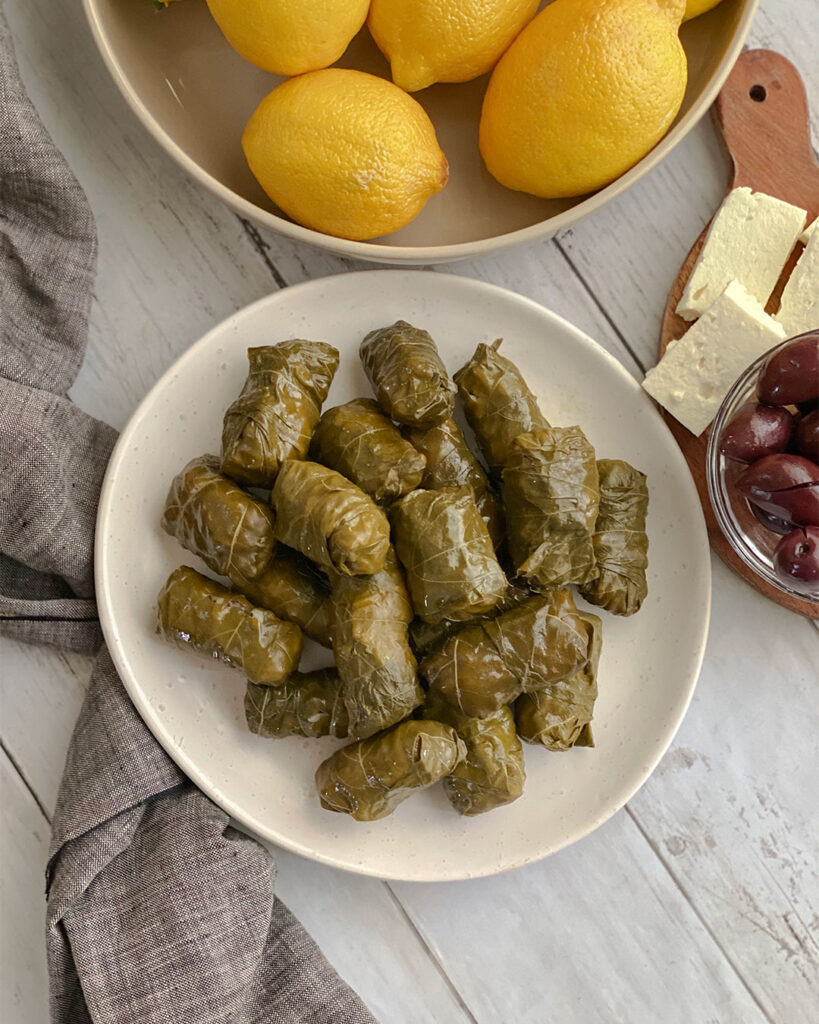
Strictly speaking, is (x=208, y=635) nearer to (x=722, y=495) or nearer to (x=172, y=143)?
(x=172, y=143)

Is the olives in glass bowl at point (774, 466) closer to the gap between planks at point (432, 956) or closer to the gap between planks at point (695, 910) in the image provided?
the gap between planks at point (695, 910)

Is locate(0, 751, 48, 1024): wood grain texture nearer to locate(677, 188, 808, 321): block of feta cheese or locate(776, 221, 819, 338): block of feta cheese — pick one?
locate(677, 188, 808, 321): block of feta cheese

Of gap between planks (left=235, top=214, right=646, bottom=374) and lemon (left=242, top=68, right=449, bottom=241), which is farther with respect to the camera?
gap between planks (left=235, top=214, right=646, bottom=374)

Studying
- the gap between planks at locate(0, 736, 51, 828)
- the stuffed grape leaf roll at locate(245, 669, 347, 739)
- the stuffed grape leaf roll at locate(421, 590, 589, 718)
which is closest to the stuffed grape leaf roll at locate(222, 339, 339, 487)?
the stuffed grape leaf roll at locate(245, 669, 347, 739)

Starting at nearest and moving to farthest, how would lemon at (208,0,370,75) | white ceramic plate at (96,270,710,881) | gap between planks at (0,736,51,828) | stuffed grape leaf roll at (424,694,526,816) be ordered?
1. lemon at (208,0,370,75)
2. stuffed grape leaf roll at (424,694,526,816)
3. white ceramic plate at (96,270,710,881)
4. gap between planks at (0,736,51,828)

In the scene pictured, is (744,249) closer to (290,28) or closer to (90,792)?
(290,28)

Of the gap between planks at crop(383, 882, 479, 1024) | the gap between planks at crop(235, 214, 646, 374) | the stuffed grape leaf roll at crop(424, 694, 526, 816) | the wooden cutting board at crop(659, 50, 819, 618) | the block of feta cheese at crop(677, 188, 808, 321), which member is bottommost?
the gap between planks at crop(383, 882, 479, 1024)

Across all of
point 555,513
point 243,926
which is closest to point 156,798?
point 243,926

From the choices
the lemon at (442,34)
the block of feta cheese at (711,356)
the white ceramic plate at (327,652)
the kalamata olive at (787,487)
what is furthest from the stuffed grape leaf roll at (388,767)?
the lemon at (442,34)
